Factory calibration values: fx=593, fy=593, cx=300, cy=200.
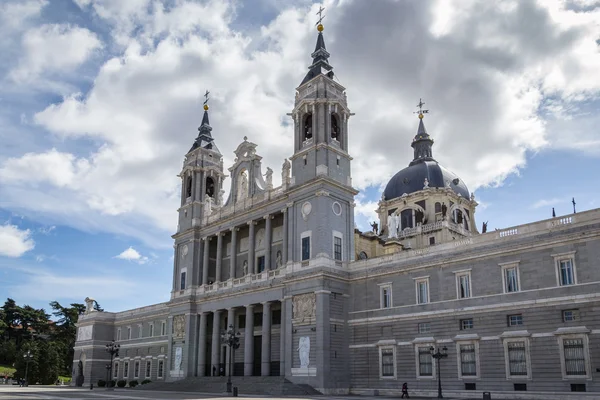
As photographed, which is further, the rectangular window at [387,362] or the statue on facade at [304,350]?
the statue on facade at [304,350]

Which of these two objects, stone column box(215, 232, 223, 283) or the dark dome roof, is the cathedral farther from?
the dark dome roof

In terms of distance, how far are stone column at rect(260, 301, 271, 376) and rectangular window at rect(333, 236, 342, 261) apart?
816 centimetres

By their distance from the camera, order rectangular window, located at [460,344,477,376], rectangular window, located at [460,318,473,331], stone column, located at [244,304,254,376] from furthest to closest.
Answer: stone column, located at [244,304,254,376] < rectangular window, located at [460,318,473,331] < rectangular window, located at [460,344,477,376]

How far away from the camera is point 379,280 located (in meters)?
47.3

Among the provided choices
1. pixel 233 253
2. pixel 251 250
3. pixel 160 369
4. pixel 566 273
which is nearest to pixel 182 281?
pixel 233 253

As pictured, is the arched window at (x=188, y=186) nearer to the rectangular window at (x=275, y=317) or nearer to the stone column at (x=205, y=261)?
the stone column at (x=205, y=261)

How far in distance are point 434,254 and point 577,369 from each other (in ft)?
41.0

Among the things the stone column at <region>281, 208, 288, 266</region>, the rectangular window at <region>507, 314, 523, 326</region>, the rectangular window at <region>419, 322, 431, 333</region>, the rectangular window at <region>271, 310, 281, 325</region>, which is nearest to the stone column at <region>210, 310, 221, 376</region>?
the rectangular window at <region>271, 310, 281, 325</region>

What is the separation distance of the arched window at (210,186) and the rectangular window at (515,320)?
1570 inches

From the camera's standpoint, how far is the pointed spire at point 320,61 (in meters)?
56.0

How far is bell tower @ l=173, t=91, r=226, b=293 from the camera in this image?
214 ft

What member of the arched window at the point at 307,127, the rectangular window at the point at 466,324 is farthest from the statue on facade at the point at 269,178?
the rectangular window at the point at 466,324

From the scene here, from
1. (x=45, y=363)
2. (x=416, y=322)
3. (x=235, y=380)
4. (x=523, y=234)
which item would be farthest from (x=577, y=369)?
(x=45, y=363)

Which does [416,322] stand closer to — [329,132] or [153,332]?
[329,132]
